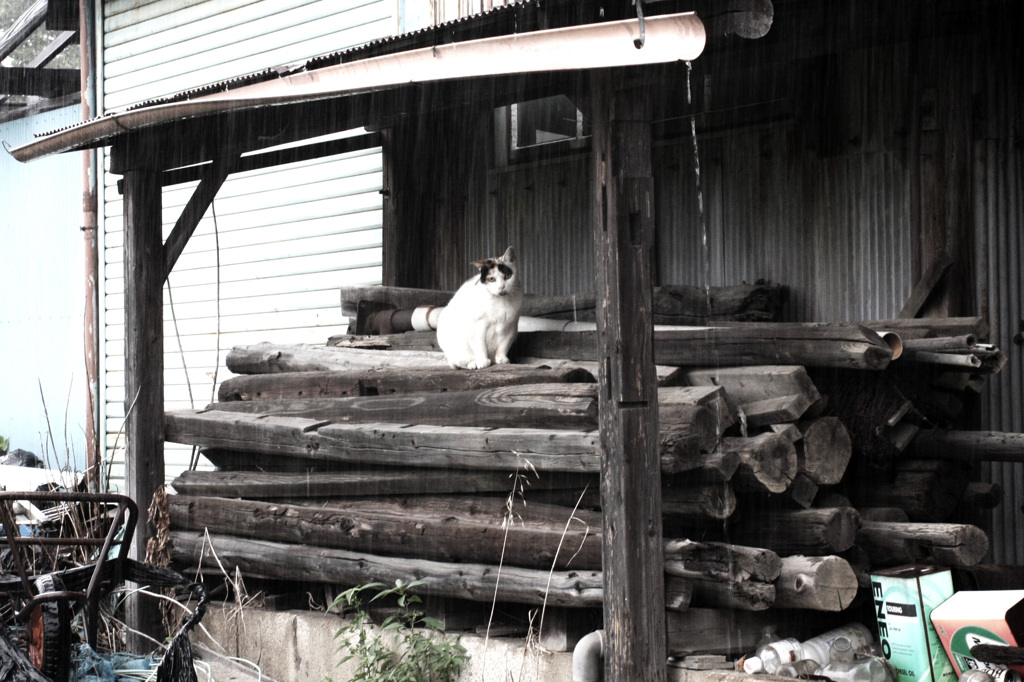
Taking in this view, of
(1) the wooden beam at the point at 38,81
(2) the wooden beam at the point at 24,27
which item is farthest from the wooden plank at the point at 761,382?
(1) the wooden beam at the point at 38,81

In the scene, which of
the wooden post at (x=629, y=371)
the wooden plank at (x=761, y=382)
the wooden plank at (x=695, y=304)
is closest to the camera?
the wooden post at (x=629, y=371)

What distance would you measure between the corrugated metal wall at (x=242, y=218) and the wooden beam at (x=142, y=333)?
2.65 metres

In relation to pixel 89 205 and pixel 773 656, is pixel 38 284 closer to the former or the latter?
pixel 89 205

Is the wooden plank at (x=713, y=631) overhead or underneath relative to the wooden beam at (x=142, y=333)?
underneath

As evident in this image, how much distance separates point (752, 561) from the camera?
5402 mm

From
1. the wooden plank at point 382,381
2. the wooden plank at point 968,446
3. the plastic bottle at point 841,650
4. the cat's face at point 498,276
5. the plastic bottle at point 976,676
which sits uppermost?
the cat's face at point 498,276

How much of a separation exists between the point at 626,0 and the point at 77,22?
12448 mm

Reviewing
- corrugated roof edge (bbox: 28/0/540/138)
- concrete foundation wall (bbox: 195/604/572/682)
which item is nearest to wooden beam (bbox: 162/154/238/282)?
corrugated roof edge (bbox: 28/0/540/138)

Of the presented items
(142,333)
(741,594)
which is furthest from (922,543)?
(142,333)

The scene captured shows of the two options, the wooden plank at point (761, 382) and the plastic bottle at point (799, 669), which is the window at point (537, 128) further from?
the plastic bottle at point (799, 669)

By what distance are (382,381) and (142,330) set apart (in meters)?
1.71

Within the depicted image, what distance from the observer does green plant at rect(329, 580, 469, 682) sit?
618cm

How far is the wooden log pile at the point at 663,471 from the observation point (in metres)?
5.57

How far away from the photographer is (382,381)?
294 inches
